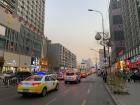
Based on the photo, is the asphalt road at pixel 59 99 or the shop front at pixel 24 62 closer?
the asphalt road at pixel 59 99

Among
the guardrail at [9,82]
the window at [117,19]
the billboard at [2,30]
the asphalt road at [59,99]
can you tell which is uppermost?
the window at [117,19]

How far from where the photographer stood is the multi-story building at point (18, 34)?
66.2 meters

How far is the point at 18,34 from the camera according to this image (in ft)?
250

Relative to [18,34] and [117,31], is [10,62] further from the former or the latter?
[117,31]

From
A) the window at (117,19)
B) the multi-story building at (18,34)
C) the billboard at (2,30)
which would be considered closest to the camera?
the billboard at (2,30)

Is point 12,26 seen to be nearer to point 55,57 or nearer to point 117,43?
point 117,43

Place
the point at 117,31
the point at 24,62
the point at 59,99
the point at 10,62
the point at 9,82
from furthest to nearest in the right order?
the point at 24,62, the point at 117,31, the point at 10,62, the point at 9,82, the point at 59,99

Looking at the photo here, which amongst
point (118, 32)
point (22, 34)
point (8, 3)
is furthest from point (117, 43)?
point (8, 3)

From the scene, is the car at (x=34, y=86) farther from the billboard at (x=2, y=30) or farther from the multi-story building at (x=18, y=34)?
the billboard at (x=2, y=30)

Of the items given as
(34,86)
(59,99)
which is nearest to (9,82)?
(34,86)

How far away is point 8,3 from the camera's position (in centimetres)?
8406

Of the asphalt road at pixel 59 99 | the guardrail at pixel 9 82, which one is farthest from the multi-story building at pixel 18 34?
the asphalt road at pixel 59 99

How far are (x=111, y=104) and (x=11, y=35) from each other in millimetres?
62415

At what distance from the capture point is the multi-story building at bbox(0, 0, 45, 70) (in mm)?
66188
